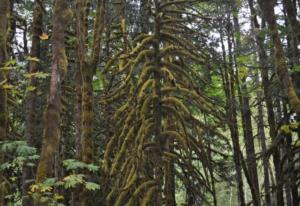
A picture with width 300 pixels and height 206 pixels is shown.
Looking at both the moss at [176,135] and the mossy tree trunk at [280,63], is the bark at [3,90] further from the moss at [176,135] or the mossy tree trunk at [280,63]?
the mossy tree trunk at [280,63]

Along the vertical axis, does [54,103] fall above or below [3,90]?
→ below

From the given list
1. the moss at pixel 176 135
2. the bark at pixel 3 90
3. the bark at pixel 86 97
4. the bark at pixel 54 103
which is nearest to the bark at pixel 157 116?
the moss at pixel 176 135

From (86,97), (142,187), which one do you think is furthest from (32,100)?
(142,187)

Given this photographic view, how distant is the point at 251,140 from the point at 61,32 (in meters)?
9.44

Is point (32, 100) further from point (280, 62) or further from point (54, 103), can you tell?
point (280, 62)

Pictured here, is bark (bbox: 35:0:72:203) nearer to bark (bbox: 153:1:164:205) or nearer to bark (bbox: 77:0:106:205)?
bark (bbox: 77:0:106:205)

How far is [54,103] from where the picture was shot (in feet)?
21.6

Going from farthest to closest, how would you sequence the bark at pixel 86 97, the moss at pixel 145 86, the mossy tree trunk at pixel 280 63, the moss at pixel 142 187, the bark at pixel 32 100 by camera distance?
the bark at pixel 32 100, the bark at pixel 86 97, the moss at pixel 145 86, the moss at pixel 142 187, the mossy tree trunk at pixel 280 63

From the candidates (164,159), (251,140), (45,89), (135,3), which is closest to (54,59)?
(164,159)

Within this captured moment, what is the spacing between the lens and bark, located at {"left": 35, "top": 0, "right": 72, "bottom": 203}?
250 inches


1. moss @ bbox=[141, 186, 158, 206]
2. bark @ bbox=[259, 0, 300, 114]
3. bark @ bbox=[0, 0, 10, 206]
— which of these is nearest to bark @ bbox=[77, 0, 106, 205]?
moss @ bbox=[141, 186, 158, 206]

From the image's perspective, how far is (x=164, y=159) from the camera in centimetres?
845

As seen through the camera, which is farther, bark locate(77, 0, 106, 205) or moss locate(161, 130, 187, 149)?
bark locate(77, 0, 106, 205)

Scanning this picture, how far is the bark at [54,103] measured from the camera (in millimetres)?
6348
